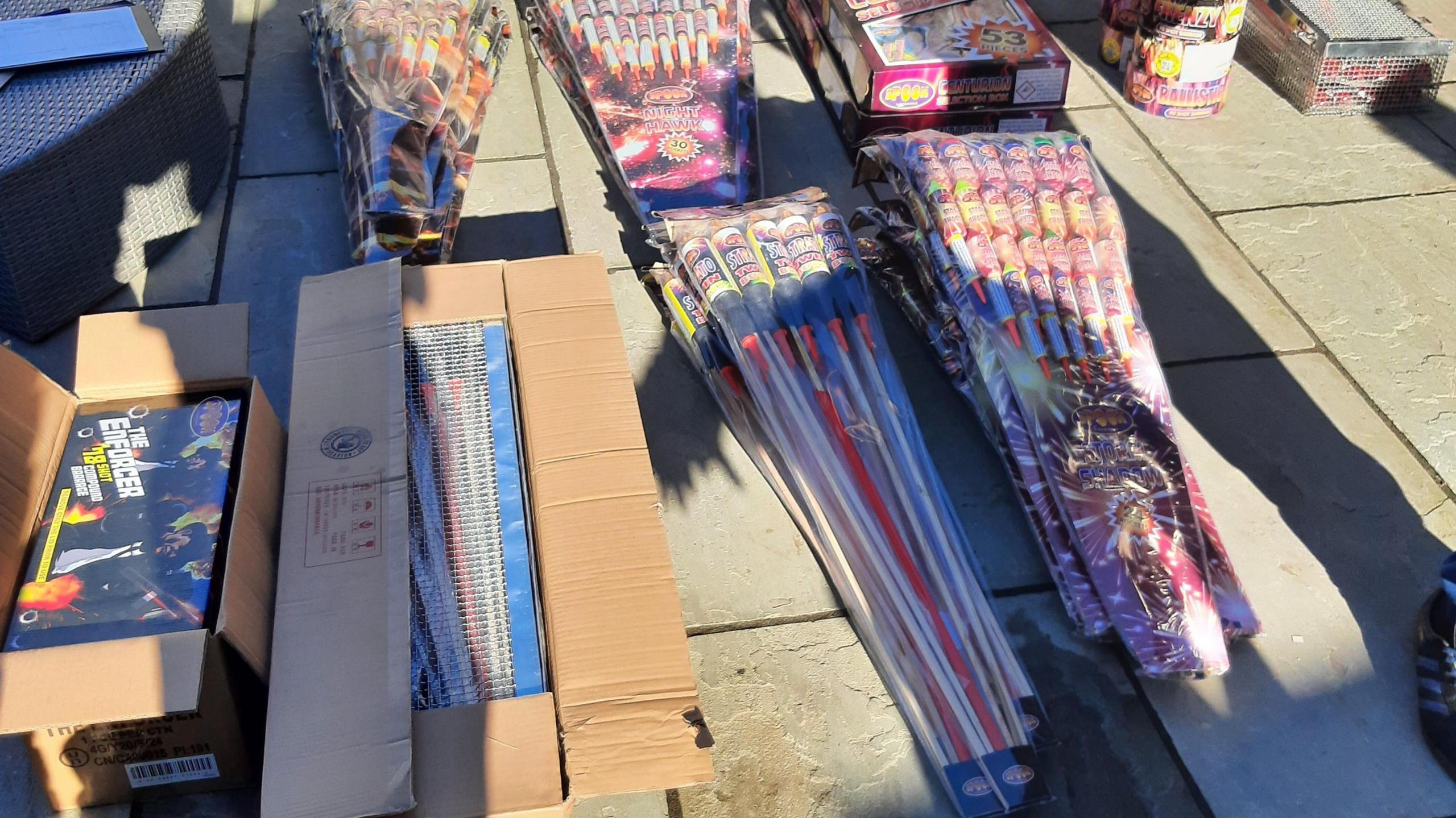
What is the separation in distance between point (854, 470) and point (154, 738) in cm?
154

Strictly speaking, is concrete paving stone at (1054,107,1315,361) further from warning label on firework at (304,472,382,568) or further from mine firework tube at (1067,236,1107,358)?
warning label on firework at (304,472,382,568)

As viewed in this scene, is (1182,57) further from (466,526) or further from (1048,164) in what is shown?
(466,526)

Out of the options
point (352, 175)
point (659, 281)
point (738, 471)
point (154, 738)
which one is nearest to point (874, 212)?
point (659, 281)

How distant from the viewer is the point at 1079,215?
3.13 meters

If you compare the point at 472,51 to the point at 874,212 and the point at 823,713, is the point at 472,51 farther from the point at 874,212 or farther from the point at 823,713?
the point at 823,713

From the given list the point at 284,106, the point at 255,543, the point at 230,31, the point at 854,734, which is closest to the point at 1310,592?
the point at 854,734

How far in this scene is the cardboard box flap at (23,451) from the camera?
6.75ft

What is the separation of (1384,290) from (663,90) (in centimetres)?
236

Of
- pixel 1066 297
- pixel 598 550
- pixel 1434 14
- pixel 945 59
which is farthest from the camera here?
pixel 1434 14

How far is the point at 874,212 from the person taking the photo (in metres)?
3.36

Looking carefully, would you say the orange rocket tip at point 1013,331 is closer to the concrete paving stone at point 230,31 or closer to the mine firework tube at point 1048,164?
the mine firework tube at point 1048,164

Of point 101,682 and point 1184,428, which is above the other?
point 101,682

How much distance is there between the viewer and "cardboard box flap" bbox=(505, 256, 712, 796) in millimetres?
1976

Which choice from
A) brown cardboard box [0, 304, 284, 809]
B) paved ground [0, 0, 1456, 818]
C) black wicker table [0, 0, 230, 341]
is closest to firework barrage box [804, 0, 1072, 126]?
paved ground [0, 0, 1456, 818]
